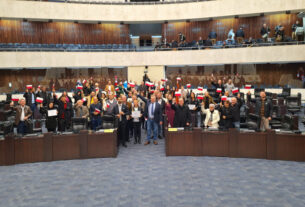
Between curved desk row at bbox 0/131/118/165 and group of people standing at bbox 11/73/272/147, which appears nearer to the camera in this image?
curved desk row at bbox 0/131/118/165

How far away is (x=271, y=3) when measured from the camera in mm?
21766

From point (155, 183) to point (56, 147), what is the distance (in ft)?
11.4

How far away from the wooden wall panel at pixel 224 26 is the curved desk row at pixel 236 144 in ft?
57.7

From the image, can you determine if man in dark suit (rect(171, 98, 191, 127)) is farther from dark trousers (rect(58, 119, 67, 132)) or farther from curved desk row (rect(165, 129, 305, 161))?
dark trousers (rect(58, 119, 67, 132))

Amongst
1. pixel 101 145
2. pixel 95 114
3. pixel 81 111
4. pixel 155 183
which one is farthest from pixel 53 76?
pixel 155 183

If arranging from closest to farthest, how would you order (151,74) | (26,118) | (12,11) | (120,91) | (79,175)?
(79,175) → (26,118) → (120,91) → (12,11) → (151,74)

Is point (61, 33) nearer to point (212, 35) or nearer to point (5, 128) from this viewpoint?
point (212, 35)

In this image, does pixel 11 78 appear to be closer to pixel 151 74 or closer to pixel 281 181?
pixel 151 74

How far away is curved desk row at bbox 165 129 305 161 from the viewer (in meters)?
8.16

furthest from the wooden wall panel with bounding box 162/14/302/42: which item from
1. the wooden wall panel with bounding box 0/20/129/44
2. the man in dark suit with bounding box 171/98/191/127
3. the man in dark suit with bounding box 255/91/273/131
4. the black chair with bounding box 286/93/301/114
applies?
the man in dark suit with bounding box 171/98/191/127

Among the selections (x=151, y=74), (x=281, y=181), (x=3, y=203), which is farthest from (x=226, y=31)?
(x=3, y=203)

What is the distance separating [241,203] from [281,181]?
1.65m

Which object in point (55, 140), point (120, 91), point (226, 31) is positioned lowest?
point (55, 140)

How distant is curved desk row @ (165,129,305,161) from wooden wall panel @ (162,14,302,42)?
57.7 feet
